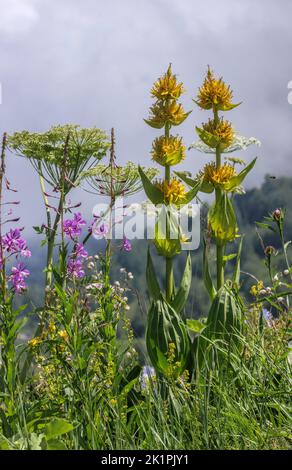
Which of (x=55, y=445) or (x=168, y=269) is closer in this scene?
(x=55, y=445)

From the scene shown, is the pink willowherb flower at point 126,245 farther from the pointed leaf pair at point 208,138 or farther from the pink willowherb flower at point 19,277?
the pointed leaf pair at point 208,138

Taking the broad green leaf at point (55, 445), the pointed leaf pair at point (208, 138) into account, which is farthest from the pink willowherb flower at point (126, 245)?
the broad green leaf at point (55, 445)

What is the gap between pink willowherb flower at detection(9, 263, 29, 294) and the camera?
242 inches

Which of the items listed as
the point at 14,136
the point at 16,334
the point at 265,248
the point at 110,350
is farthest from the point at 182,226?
the point at 14,136

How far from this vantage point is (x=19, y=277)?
6363mm

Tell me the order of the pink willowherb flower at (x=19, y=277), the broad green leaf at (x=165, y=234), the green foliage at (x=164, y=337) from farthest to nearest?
the broad green leaf at (x=165, y=234) < the green foliage at (x=164, y=337) < the pink willowherb flower at (x=19, y=277)

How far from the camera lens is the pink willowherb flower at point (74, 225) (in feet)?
19.2

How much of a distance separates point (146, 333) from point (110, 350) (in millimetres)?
958

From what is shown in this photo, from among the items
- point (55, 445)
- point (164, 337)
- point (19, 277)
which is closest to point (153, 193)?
point (164, 337)

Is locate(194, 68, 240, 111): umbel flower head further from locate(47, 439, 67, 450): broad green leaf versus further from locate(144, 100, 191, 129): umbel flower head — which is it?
locate(47, 439, 67, 450): broad green leaf

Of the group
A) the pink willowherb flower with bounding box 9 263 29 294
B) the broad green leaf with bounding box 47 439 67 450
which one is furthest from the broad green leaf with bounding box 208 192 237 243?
the broad green leaf with bounding box 47 439 67 450

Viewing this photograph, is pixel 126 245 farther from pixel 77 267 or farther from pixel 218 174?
pixel 218 174

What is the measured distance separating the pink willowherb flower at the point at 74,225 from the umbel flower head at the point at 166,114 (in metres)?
1.42

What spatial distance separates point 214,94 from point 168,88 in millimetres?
493
